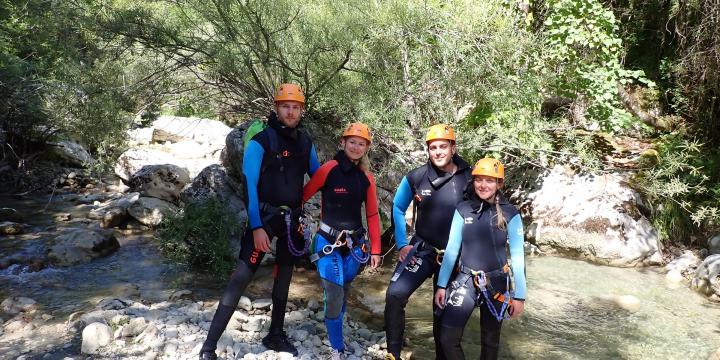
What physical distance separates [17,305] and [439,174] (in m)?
4.82

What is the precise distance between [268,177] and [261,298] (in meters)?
2.41

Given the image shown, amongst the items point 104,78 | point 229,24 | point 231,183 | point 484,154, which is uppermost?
point 229,24

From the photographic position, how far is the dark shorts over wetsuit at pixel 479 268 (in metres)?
3.48

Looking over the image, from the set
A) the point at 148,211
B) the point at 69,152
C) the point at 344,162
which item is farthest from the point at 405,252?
the point at 69,152

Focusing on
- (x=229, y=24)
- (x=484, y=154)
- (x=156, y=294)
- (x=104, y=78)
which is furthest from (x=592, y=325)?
(x=104, y=78)

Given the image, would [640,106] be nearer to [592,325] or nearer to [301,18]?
[592,325]

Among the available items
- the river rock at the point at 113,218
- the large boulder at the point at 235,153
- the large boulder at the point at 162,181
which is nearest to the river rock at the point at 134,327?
the large boulder at the point at 235,153

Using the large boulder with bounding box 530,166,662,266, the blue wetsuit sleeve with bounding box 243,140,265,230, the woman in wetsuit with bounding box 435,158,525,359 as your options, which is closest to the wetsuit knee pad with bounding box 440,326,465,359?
the woman in wetsuit with bounding box 435,158,525,359

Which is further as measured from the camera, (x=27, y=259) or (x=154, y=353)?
(x=27, y=259)

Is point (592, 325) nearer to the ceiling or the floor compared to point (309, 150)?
nearer to the floor

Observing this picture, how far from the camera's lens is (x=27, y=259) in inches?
284

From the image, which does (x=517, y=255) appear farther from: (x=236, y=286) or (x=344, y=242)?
(x=236, y=286)

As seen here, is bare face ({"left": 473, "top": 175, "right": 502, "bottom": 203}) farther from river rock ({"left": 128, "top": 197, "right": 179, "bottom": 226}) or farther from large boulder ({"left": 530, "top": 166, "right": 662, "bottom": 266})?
river rock ({"left": 128, "top": 197, "right": 179, "bottom": 226})

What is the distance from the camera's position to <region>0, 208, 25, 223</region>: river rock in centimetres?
927
